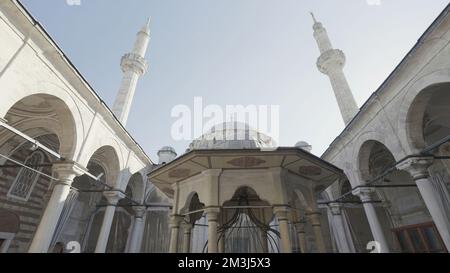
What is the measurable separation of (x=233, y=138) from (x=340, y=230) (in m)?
8.42

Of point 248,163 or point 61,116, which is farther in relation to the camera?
point 61,116

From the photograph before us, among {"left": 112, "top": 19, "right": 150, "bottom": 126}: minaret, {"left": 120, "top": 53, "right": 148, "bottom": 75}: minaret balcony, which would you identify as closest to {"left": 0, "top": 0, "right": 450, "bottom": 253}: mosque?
{"left": 112, "top": 19, "right": 150, "bottom": 126}: minaret

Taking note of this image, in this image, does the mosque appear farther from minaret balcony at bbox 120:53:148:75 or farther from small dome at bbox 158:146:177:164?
small dome at bbox 158:146:177:164

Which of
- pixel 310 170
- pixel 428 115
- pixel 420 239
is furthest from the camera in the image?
pixel 420 239

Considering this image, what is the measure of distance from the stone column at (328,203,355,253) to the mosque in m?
0.06

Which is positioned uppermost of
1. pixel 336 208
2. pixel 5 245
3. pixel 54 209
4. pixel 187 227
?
pixel 336 208

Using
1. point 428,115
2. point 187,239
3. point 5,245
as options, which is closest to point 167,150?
point 5,245

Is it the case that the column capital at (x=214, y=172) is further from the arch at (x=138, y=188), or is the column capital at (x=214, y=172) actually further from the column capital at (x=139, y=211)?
the column capital at (x=139, y=211)

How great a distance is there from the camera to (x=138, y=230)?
1281 cm

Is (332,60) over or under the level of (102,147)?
over

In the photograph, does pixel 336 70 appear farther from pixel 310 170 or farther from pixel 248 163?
pixel 248 163
